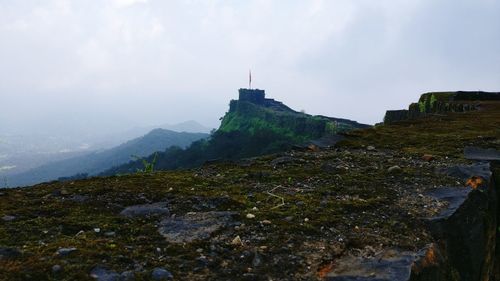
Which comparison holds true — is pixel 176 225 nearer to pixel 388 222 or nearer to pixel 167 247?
pixel 167 247

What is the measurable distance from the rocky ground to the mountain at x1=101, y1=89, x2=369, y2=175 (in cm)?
9031

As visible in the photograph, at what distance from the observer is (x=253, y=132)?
143 m

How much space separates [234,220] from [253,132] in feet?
450

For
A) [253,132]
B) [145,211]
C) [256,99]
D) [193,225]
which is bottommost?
[193,225]

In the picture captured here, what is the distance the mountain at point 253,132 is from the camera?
115 m

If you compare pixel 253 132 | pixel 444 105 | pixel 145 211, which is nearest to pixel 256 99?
pixel 253 132

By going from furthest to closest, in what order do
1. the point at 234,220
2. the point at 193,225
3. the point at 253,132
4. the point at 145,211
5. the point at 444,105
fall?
1. the point at 253,132
2. the point at 444,105
3. the point at 145,211
4. the point at 234,220
5. the point at 193,225

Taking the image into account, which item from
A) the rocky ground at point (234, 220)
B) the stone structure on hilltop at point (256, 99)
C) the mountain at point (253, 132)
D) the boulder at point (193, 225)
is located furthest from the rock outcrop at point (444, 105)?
the stone structure on hilltop at point (256, 99)

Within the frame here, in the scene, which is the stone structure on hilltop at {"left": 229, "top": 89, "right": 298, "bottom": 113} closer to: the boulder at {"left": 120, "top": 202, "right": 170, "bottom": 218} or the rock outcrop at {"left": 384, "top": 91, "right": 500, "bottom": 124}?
the rock outcrop at {"left": 384, "top": 91, "right": 500, "bottom": 124}

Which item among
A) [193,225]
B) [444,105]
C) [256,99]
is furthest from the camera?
[256,99]

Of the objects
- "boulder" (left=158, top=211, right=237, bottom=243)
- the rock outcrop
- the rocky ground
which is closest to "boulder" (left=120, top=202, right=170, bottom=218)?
the rocky ground

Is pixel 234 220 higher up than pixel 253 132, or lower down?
lower down

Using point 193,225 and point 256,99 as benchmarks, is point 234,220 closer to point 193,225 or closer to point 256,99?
point 193,225

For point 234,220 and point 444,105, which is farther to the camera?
point 444,105
